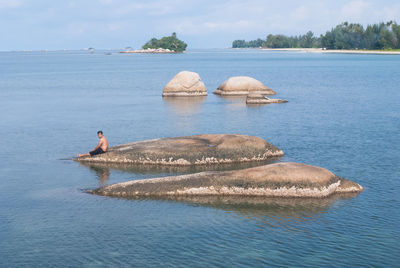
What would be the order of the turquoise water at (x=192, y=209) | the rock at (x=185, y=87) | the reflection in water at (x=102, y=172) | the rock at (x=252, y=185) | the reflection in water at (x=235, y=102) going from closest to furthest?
the turquoise water at (x=192, y=209) → the rock at (x=252, y=185) → the reflection in water at (x=102, y=172) → the reflection in water at (x=235, y=102) → the rock at (x=185, y=87)

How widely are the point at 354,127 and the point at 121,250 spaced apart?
32.5m

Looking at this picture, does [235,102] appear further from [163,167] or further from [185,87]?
[163,167]

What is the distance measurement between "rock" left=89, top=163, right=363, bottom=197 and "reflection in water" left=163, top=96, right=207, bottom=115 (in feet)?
99.5

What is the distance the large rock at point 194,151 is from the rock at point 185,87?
39.4 m

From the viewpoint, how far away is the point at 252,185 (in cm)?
2512

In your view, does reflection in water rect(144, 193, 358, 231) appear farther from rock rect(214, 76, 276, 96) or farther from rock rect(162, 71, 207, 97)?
rock rect(214, 76, 276, 96)

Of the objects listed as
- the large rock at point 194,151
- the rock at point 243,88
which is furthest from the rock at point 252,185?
the rock at point 243,88

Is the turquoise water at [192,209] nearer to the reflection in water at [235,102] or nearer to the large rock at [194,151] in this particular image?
the large rock at [194,151]

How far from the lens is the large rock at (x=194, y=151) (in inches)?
1226

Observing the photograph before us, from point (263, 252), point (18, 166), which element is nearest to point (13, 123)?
point (18, 166)

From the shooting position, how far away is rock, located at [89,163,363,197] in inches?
979

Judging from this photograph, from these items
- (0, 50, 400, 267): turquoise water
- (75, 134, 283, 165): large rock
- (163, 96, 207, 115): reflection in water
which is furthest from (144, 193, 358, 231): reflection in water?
(163, 96, 207, 115): reflection in water

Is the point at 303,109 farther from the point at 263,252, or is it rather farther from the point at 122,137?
the point at 263,252

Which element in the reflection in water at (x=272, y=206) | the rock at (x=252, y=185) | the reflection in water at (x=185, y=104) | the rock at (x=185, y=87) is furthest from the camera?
the rock at (x=185, y=87)
